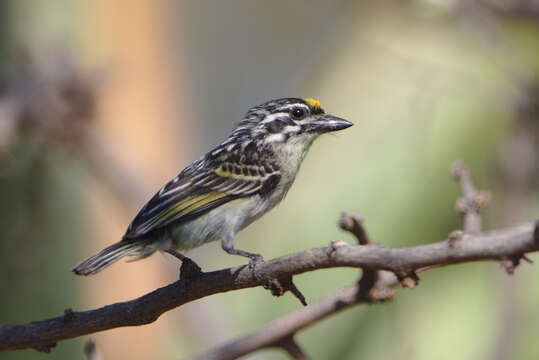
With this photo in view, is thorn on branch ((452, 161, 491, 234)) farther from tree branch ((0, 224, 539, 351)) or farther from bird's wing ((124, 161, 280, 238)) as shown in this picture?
bird's wing ((124, 161, 280, 238))

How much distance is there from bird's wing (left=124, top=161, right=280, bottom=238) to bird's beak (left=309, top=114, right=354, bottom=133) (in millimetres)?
308

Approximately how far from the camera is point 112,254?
3.14m

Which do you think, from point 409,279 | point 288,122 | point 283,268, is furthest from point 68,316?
point 288,122

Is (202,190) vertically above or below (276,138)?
below

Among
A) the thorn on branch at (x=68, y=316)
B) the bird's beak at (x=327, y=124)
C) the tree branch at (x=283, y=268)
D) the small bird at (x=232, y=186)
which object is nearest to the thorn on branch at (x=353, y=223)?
the tree branch at (x=283, y=268)

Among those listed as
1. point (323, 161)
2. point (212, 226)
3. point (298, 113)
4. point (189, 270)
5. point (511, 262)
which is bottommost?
point (511, 262)

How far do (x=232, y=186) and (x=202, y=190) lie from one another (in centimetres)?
15

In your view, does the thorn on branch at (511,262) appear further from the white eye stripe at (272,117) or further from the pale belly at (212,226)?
the white eye stripe at (272,117)

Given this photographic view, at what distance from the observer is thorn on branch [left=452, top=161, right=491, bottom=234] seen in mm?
2416

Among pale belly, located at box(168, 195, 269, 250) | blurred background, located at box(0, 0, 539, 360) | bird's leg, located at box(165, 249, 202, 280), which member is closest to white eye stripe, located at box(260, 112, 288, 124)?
pale belly, located at box(168, 195, 269, 250)

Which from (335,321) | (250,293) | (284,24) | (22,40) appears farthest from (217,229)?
(284,24)

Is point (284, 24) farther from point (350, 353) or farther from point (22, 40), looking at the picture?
point (350, 353)

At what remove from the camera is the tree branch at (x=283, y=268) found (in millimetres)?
1802

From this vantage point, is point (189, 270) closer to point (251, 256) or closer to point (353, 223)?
point (251, 256)
